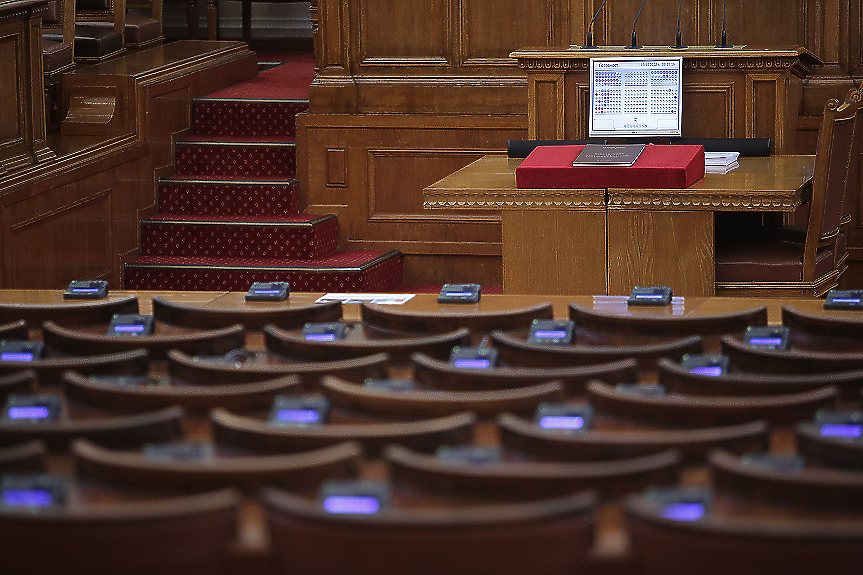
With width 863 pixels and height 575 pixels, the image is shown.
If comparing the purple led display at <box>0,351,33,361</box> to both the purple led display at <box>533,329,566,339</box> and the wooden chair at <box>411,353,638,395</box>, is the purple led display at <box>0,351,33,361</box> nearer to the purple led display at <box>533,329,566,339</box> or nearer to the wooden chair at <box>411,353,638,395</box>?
the wooden chair at <box>411,353,638,395</box>

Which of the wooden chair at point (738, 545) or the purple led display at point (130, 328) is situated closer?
the wooden chair at point (738, 545)

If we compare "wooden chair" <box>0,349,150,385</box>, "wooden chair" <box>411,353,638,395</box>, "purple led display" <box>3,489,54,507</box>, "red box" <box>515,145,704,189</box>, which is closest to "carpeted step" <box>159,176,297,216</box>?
"red box" <box>515,145,704,189</box>

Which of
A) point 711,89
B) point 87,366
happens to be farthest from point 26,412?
point 711,89

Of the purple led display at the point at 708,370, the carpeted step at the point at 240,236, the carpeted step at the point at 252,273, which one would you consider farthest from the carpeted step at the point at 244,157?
the purple led display at the point at 708,370

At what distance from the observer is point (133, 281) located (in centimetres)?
620

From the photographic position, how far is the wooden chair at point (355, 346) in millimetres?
2947

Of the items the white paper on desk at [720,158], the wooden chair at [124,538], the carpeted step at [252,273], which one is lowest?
the carpeted step at [252,273]

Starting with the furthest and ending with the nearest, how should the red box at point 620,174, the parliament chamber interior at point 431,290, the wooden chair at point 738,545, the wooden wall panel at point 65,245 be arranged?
the wooden wall panel at point 65,245, the red box at point 620,174, the parliament chamber interior at point 431,290, the wooden chair at point 738,545

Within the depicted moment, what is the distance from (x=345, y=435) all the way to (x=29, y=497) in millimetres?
514

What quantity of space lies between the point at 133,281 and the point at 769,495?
454 centimetres

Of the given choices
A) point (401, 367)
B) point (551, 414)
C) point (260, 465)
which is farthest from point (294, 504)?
point (401, 367)

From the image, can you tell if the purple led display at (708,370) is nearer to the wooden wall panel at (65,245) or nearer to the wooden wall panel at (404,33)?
the wooden wall panel at (65,245)

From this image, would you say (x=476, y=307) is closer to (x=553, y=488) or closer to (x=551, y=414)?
(x=551, y=414)

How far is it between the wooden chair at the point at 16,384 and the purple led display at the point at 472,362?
86cm
